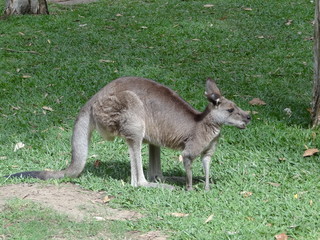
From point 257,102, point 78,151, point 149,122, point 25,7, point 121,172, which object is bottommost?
point 121,172

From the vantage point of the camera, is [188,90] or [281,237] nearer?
[281,237]

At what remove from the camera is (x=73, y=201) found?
215 inches

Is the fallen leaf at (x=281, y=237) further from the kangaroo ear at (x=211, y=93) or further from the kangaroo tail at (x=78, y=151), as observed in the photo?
the kangaroo tail at (x=78, y=151)

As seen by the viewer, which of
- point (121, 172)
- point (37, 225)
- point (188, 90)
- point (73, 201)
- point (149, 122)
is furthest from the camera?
point (188, 90)

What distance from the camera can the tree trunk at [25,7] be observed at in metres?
12.6

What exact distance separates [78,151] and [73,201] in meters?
0.63

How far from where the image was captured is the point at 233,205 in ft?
17.4

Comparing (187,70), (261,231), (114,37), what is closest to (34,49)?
(114,37)

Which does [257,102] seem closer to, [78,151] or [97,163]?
[97,163]

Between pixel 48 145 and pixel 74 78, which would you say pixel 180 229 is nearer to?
pixel 48 145

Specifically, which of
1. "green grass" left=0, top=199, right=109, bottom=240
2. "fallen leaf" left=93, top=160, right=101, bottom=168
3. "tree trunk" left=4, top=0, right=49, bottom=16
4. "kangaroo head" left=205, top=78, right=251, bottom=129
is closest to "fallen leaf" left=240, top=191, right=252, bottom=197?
"kangaroo head" left=205, top=78, right=251, bottom=129

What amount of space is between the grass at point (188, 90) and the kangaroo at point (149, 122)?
0.92 feet

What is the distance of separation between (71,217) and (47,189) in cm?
75

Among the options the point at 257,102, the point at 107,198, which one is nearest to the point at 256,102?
the point at 257,102
